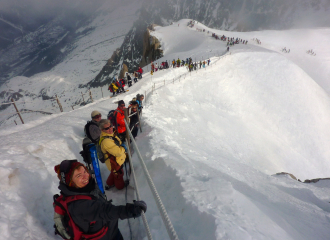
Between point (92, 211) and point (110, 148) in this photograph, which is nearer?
point (92, 211)

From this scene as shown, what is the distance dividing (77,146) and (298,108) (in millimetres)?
23321

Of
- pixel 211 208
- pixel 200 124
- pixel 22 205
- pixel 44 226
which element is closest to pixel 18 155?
pixel 22 205

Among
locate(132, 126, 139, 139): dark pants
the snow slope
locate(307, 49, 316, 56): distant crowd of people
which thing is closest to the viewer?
the snow slope

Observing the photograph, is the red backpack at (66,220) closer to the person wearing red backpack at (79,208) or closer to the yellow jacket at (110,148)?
the person wearing red backpack at (79,208)

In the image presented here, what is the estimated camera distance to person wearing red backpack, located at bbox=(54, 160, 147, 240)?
5.84 ft

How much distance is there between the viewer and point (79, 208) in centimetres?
176

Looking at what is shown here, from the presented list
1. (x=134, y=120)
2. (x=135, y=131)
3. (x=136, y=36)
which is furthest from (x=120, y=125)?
(x=136, y=36)

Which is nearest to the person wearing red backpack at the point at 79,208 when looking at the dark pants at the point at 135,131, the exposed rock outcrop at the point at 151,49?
the dark pants at the point at 135,131

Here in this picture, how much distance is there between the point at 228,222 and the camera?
241 centimetres

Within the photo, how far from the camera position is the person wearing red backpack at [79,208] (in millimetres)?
1780

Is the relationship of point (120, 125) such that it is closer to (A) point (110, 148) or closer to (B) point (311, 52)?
(A) point (110, 148)

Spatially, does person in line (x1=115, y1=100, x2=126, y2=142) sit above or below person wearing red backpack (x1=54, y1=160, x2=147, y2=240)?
below

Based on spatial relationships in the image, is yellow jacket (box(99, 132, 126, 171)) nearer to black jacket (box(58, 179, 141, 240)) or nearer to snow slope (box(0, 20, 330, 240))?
snow slope (box(0, 20, 330, 240))

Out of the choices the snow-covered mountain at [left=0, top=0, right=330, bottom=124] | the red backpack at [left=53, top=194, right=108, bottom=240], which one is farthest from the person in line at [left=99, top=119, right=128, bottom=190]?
the snow-covered mountain at [left=0, top=0, right=330, bottom=124]
